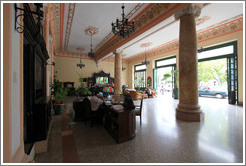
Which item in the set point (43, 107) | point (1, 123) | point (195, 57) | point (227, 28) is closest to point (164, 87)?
point (227, 28)

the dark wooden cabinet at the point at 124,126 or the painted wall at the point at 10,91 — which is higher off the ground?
the painted wall at the point at 10,91

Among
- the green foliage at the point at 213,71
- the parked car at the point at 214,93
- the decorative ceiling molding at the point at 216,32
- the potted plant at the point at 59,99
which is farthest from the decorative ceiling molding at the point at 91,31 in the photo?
the green foliage at the point at 213,71

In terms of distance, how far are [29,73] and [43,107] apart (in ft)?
2.25

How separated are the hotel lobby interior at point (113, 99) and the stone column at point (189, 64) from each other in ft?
0.10

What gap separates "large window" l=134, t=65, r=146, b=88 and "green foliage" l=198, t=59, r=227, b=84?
5553 mm

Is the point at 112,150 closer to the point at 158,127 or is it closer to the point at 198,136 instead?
the point at 158,127

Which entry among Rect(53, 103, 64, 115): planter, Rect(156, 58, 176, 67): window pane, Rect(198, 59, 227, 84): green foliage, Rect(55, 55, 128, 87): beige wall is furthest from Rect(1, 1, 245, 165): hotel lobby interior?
Rect(198, 59, 227, 84): green foliage

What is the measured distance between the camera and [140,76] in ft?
45.5

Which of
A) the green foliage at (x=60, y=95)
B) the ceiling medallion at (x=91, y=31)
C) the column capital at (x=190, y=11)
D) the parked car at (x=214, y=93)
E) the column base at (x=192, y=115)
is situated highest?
the ceiling medallion at (x=91, y=31)

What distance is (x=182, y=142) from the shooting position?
2414 mm

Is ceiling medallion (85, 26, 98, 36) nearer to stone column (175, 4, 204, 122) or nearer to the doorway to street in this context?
stone column (175, 4, 204, 122)

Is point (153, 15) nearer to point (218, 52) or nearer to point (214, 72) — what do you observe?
point (218, 52)

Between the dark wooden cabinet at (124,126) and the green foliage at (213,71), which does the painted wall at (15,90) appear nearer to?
the dark wooden cabinet at (124,126)

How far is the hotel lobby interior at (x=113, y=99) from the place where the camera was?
4.78ft
